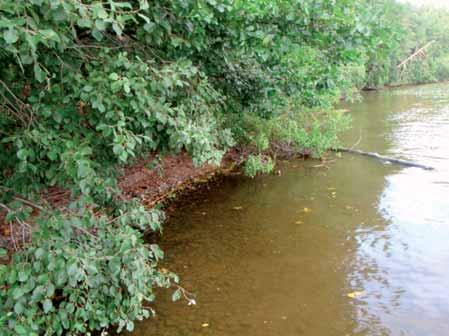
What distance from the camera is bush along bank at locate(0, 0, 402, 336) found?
3.52 metres

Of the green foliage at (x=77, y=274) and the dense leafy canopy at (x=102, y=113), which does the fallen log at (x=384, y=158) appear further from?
the green foliage at (x=77, y=274)

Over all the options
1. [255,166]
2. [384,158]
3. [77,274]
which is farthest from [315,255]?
[384,158]

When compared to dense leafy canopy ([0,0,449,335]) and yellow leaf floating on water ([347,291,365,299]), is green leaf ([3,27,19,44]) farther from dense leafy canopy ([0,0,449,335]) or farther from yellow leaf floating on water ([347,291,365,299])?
yellow leaf floating on water ([347,291,365,299])

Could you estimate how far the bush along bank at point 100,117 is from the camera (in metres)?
3.52

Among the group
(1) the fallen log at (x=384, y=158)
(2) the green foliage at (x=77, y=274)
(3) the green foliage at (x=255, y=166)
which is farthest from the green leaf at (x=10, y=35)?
(1) the fallen log at (x=384, y=158)

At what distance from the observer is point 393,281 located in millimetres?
6352

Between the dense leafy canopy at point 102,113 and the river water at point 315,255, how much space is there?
172 cm

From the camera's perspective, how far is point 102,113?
381 cm

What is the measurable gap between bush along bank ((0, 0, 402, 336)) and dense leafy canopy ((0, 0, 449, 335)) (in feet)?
0.04

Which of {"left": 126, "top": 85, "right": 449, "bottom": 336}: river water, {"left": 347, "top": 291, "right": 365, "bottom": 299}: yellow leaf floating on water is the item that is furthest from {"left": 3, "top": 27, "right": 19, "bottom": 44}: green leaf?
{"left": 347, "top": 291, "right": 365, "bottom": 299}: yellow leaf floating on water

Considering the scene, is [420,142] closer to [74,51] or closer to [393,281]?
[393,281]

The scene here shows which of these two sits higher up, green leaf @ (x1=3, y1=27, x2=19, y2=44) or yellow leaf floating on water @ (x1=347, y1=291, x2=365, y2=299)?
green leaf @ (x1=3, y1=27, x2=19, y2=44)

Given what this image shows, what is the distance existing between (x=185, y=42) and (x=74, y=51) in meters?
1.07

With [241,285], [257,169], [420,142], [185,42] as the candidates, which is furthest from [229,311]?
[420,142]
